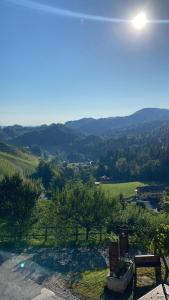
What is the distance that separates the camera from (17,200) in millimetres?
54875

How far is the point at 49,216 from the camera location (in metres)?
54.9

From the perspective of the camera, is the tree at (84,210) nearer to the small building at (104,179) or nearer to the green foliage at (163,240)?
the green foliage at (163,240)

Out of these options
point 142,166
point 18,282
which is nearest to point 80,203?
point 18,282

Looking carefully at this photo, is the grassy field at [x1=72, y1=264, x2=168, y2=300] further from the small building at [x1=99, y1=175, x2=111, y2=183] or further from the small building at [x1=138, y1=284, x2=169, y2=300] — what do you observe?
the small building at [x1=99, y1=175, x2=111, y2=183]

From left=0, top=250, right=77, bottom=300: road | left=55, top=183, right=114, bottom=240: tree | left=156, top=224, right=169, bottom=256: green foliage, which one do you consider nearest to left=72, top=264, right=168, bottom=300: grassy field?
left=0, top=250, right=77, bottom=300: road

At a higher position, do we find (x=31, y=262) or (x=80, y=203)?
(x=80, y=203)

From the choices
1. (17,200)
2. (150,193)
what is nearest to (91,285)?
(17,200)

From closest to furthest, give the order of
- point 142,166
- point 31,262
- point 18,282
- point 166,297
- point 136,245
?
point 166,297
point 18,282
point 31,262
point 136,245
point 142,166

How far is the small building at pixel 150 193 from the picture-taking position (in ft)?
407

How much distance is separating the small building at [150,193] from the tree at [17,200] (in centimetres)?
7304

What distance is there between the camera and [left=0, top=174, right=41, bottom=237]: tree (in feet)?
178

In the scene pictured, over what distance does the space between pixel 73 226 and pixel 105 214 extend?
16.5 ft

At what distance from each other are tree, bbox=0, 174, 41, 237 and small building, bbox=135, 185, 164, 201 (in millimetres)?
73036

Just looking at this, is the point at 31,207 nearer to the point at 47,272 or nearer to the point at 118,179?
the point at 47,272
